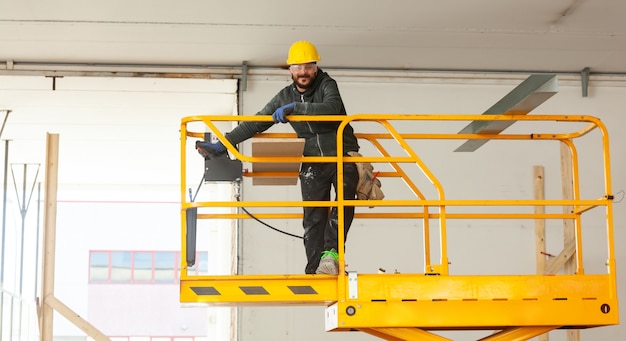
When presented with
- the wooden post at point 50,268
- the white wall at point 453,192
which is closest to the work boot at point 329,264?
the white wall at point 453,192

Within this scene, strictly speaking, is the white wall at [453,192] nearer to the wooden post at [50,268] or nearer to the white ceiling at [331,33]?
the white ceiling at [331,33]

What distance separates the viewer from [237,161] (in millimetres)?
7824

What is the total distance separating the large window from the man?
3589cm

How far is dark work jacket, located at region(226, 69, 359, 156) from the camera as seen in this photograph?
7.88m

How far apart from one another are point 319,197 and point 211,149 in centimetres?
97

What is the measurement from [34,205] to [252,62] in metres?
15.5

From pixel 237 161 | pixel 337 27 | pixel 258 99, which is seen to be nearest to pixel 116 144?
pixel 258 99

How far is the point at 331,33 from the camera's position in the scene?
12031mm

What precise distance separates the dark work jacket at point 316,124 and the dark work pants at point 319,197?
153mm

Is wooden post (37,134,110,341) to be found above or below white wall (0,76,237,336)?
below

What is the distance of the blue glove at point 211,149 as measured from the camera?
Answer: 7.83 m

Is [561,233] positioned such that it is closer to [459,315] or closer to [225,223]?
[459,315]

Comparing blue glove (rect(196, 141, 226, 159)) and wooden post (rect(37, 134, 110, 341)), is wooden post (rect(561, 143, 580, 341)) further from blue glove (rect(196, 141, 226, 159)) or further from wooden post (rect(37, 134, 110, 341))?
wooden post (rect(37, 134, 110, 341))

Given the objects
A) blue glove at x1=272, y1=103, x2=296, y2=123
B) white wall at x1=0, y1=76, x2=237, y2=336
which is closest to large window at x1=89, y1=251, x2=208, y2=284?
white wall at x1=0, y1=76, x2=237, y2=336
